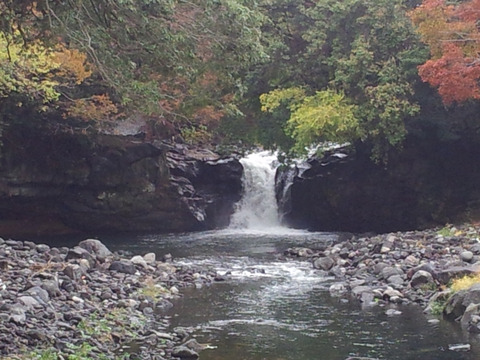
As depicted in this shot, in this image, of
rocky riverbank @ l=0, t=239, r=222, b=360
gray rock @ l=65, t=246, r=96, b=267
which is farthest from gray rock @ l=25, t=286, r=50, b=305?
gray rock @ l=65, t=246, r=96, b=267

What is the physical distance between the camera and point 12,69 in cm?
1280

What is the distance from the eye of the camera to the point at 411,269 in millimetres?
13156

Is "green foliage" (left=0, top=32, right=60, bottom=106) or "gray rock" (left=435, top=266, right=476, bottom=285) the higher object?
"green foliage" (left=0, top=32, right=60, bottom=106)

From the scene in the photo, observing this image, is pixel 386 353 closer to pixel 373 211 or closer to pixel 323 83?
pixel 323 83

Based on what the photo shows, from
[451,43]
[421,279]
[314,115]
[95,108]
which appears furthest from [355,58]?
[421,279]

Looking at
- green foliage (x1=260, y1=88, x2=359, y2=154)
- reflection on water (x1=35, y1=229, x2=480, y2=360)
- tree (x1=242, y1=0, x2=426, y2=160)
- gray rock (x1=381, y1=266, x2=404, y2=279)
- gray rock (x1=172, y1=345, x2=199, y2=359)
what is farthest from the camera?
tree (x1=242, y1=0, x2=426, y2=160)

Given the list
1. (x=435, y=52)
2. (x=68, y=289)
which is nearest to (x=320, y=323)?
(x=68, y=289)

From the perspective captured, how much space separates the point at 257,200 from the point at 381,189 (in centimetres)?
529

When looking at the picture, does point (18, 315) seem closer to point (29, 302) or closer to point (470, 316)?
point (29, 302)

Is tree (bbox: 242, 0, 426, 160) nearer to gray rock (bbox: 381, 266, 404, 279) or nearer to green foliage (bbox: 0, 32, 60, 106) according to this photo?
gray rock (bbox: 381, 266, 404, 279)

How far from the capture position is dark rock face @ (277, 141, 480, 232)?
23641 mm

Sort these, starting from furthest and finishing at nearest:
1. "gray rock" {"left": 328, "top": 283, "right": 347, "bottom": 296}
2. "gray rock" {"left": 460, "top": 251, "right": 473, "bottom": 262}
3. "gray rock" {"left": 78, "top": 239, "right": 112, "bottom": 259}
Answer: "gray rock" {"left": 78, "top": 239, "right": 112, "bottom": 259} < "gray rock" {"left": 460, "top": 251, "right": 473, "bottom": 262} < "gray rock" {"left": 328, "top": 283, "right": 347, "bottom": 296}

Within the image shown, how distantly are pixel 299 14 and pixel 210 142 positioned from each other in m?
9.28

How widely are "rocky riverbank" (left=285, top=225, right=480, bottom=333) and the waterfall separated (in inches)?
317
